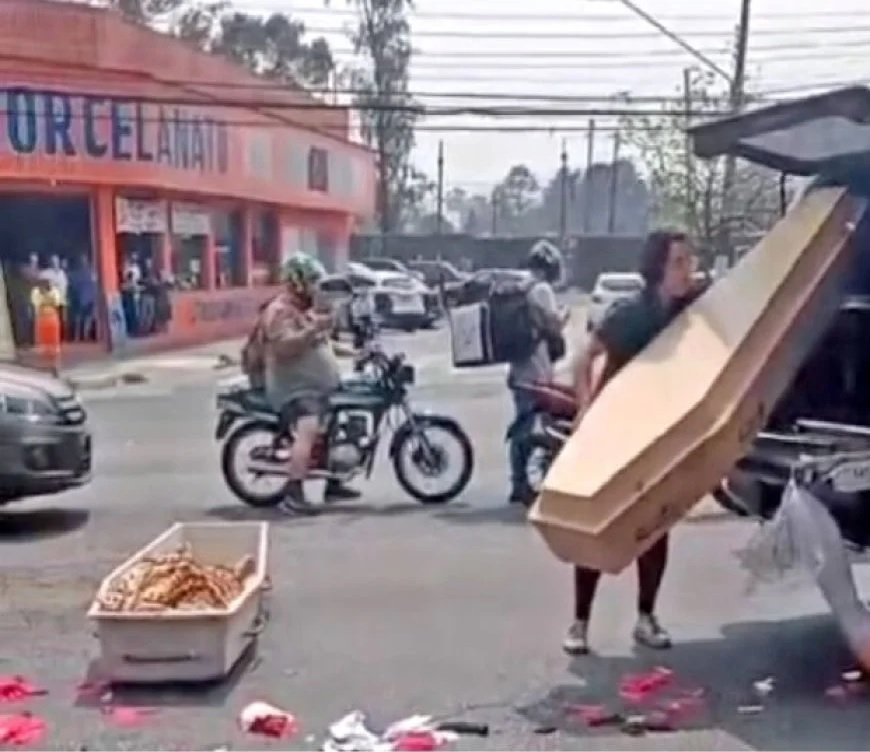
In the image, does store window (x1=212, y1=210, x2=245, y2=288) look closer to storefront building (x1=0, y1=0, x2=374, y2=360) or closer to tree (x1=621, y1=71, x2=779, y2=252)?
storefront building (x1=0, y1=0, x2=374, y2=360)

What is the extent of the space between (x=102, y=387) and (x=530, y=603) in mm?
17733

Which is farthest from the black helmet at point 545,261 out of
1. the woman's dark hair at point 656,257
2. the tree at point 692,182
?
the tree at point 692,182

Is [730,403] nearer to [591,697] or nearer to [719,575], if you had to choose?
[591,697]

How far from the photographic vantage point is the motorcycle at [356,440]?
11.5m

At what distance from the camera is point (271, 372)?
446 inches

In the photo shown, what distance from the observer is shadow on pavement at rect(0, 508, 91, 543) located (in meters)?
10.8

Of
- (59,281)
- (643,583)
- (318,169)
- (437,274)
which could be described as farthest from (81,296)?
(437,274)

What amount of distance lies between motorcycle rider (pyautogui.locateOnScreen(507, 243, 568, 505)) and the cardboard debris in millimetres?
4380

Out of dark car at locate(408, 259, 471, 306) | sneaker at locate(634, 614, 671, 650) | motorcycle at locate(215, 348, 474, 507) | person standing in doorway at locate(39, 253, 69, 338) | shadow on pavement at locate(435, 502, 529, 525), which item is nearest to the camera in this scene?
sneaker at locate(634, 614, 671, 650)

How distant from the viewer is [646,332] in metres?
7.21

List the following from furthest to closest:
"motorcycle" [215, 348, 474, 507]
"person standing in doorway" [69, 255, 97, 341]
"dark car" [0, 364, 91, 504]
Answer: "person standing in doorway" [69, 255, 97, 341], "motorcycle" [215, 348, 474, 507], "dark car" [0, 364, 91, 504]

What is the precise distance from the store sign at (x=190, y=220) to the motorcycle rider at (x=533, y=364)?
74.1 feet

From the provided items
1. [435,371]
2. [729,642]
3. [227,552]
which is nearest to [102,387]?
[435,371]

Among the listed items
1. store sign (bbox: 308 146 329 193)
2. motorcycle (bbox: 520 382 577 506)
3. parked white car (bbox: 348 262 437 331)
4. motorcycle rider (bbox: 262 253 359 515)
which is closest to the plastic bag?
motorcycle (bbox: 520 382 577 506)
